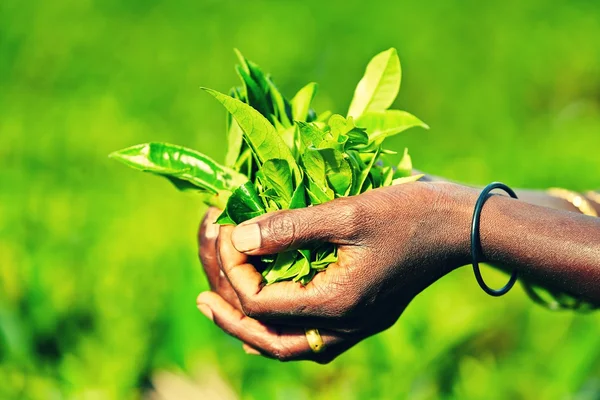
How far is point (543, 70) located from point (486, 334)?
2.50 m

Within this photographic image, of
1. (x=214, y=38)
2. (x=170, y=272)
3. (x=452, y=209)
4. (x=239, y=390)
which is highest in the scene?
(x=452, y=209)

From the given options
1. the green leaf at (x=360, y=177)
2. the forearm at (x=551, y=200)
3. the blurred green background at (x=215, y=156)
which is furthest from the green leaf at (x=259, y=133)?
the blurred green background at (x=215, y=156)

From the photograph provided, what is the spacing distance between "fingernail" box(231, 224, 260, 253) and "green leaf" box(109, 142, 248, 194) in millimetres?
224

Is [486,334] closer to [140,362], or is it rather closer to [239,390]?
[239,390]

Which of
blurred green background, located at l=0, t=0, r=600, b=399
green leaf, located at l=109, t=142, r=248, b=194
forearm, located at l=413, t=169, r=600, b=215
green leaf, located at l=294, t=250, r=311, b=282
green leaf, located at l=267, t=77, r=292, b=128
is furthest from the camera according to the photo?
blurred green background, located at l=0, t=0, r=600, b=399

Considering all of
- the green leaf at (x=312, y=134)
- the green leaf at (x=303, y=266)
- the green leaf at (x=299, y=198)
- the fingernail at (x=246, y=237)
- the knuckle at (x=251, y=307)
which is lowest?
the knuckle at (x=251, y=307)

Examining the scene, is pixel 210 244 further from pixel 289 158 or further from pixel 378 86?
pixel 378 86

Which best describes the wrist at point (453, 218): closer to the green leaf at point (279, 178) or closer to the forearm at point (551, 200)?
the green leaf at point (279, 178)

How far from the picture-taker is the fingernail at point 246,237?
154 cm

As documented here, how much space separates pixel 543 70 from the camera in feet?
16.7

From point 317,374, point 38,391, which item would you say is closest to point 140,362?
point 38,391

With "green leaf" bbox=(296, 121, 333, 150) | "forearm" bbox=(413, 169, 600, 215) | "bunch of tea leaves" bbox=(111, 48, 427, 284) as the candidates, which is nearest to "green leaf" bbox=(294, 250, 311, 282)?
"bunch of tea leaves" bbox=(111, 48, 427, 284)

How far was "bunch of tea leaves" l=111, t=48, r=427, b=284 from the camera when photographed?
5.22 ft

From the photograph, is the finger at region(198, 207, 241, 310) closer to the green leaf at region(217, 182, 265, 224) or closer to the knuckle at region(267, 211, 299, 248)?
the green leaf at region(217, 182, 265, 224)
